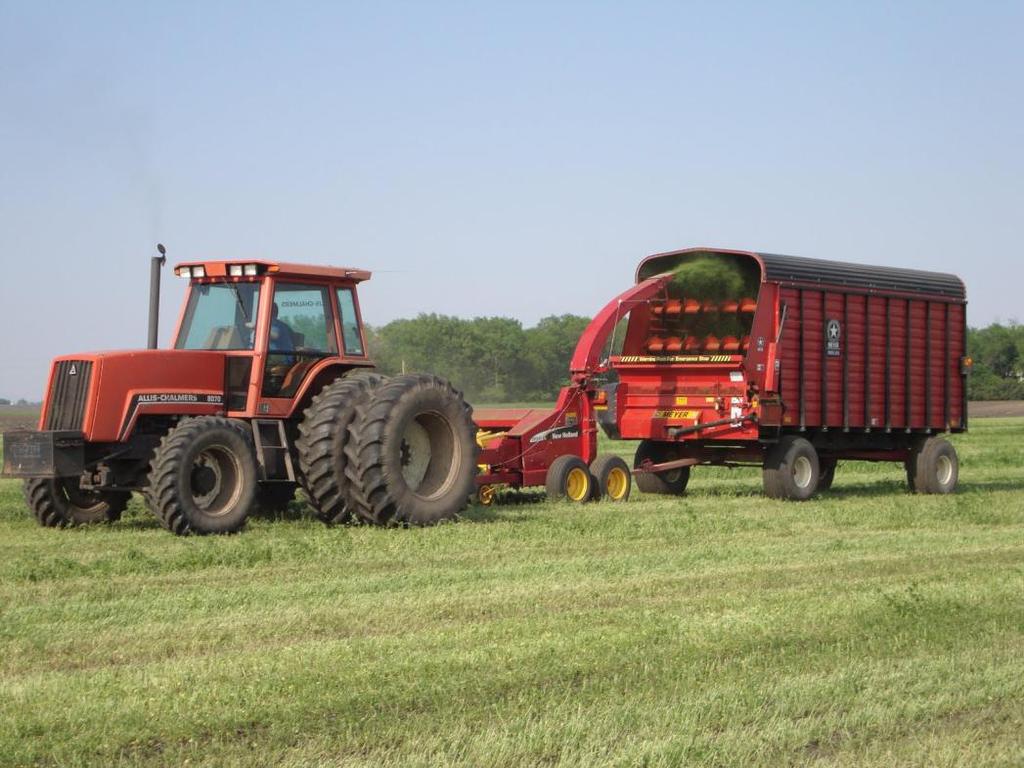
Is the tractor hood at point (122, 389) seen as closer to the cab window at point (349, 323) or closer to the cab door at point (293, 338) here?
the cab door at point (293, 338)

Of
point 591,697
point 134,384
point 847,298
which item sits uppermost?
point 847,298

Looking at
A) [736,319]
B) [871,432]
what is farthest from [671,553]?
[871,432]

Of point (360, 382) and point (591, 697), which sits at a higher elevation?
point (360, 382)

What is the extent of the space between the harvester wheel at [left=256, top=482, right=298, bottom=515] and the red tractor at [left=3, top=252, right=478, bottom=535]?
16 centimetres

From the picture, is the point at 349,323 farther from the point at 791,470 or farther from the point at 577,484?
the point at 791,470

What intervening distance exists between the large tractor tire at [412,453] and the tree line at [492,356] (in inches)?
43.2

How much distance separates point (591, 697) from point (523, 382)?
31391 millimetres

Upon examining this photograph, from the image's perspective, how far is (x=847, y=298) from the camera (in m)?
17.2

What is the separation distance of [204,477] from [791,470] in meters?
7.29

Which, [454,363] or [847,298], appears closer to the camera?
[847,298]

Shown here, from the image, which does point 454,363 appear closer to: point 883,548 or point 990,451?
point 990,451

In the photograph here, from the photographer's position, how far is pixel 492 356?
3784 centimetres

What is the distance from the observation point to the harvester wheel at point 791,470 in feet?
54.0

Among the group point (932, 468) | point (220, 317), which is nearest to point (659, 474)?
point (932, 468)
